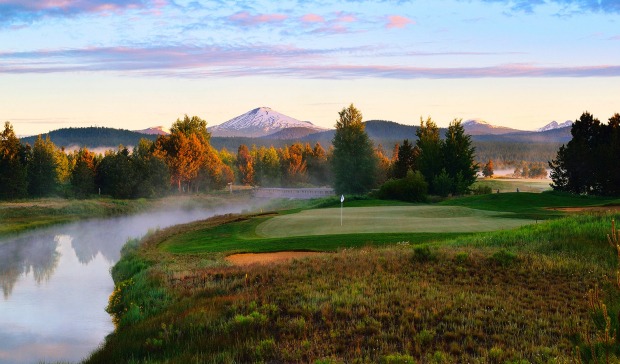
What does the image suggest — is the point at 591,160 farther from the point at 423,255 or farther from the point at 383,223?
the point at 423,255

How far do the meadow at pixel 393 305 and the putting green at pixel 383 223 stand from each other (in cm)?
731

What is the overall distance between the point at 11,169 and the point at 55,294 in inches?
2319

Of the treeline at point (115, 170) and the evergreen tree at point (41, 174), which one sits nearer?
the treeline at point (115, 170)

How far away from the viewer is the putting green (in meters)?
30.7

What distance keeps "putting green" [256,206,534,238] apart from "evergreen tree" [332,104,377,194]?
3770cm

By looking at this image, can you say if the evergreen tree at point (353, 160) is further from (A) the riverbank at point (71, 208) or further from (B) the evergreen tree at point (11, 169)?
(B) the evergreen tree at point (11, 169)

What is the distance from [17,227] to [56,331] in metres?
37.2

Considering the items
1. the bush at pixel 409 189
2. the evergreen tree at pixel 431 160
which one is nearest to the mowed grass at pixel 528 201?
the bush at pixel 409 189

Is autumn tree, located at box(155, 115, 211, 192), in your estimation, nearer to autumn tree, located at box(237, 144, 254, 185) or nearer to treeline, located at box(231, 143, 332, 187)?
treeline, located at box(231, 143, 332, 187)

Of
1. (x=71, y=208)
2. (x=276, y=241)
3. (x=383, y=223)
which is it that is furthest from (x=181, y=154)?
(x=276, y=241)

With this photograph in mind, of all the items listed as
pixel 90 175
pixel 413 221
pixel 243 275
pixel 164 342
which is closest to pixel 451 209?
pixel 413 221

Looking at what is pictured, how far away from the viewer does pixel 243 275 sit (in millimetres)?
17594

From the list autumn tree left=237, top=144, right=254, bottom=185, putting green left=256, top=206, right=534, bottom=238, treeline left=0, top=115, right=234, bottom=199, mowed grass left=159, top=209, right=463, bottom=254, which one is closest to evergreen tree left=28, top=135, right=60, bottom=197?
treeline left=0, top=115, right=234, bottom=199

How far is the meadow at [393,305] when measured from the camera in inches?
401
